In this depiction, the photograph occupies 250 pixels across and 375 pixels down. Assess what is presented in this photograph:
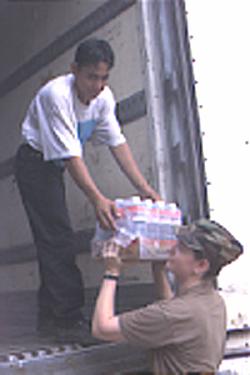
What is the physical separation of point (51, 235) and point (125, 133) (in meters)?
0.91

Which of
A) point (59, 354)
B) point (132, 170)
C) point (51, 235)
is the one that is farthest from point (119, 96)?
point (59, 354)

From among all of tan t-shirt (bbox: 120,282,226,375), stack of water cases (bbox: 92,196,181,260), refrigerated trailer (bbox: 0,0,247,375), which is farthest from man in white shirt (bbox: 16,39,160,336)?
tan t-shirt (bbox: 120,282,226,375)

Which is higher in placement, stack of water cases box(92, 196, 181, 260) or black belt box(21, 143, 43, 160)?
black belt box(21, 143, 43, 160)

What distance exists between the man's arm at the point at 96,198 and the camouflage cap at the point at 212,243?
37 cm

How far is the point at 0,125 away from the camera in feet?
22.0

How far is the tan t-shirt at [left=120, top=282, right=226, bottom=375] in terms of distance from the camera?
2.87 m

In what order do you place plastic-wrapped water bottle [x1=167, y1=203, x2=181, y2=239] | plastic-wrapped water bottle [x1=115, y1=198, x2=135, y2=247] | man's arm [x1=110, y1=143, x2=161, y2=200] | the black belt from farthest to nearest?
the black belt < man's arm [x1=110, y1=143, x2=161, y2=200] < plastic-wrapped water bottle [x1=167, y1=203, x2=181, y2=239] < plastic-wrapped water bottle [x1=115, y1=198, x2=135, y2=247]

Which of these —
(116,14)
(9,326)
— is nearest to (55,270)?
(9,326)

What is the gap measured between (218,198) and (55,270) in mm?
974

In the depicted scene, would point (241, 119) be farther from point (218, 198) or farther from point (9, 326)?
point (9, 326)

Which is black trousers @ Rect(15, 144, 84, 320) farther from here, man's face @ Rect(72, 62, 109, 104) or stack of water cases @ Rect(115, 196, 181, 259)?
stack of water cases @ Rect(115, 196, 181, 259)

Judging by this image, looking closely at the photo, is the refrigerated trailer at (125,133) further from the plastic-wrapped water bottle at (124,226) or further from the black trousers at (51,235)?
the plastic-wrapped water bottle at (124,226)

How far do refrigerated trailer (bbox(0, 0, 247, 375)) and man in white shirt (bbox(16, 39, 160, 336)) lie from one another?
191 millimetres

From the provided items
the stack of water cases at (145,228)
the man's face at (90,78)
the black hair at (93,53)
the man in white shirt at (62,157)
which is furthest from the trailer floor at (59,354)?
the black hair at (93,53)
